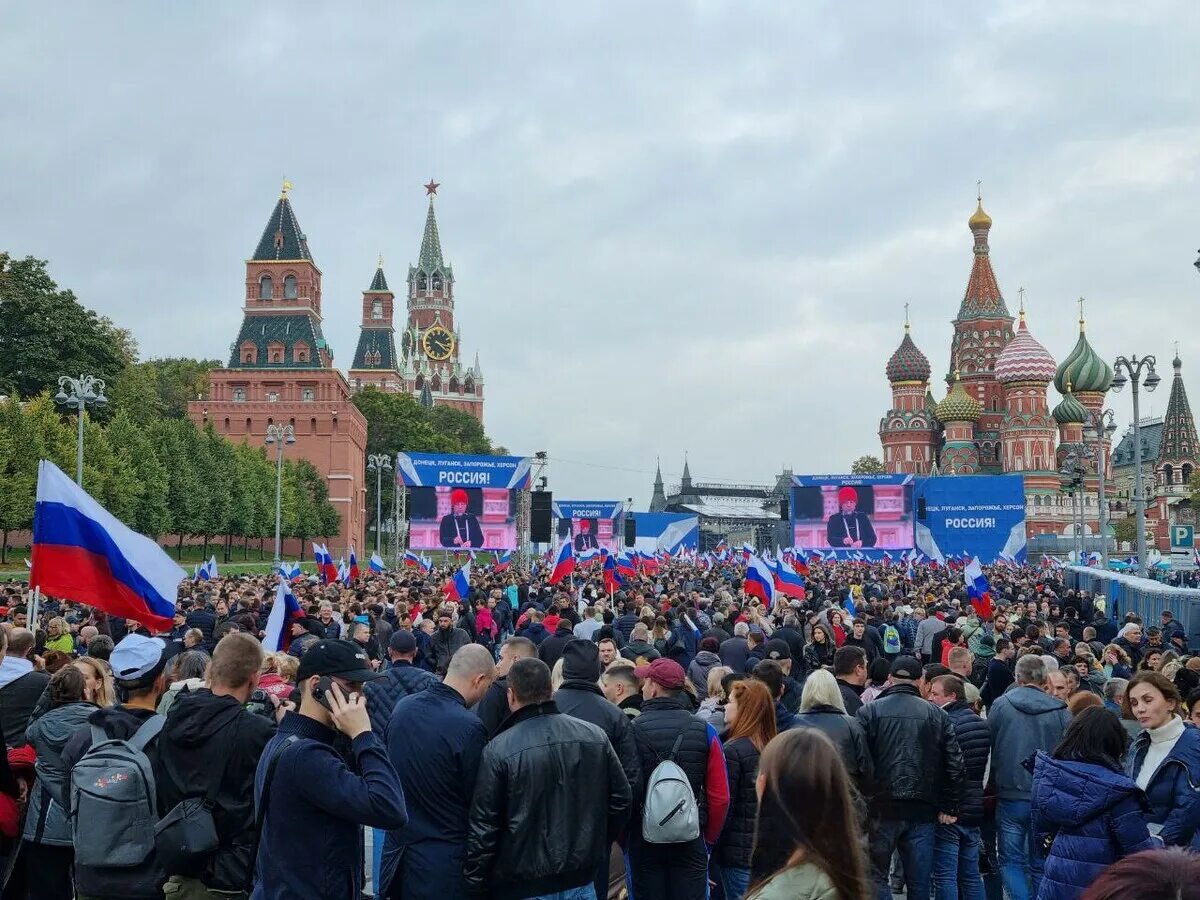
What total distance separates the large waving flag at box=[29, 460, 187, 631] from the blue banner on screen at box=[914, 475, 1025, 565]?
1652 inches

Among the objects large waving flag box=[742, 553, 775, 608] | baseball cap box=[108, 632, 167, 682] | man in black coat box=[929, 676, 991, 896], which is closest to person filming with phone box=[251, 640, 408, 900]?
baseball cap box=[108, 632, 167, 682]

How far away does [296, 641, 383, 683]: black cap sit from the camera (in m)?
5.17

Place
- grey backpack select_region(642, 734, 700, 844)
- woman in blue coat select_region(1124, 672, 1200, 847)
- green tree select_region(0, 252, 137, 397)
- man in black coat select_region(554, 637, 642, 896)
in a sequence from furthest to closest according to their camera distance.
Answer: green tree select_region(0, 252, 137, 397) → man in black coat select_region(554, 637, 642, 896) → grey backpack select_region(642, 734, 700, 844) → woman in blue coat select_region(1124, 672, 1200, 847)

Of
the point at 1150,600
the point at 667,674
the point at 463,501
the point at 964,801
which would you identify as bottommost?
the point at 964,801

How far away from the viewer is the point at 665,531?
205 ft

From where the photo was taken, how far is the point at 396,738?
618 cm

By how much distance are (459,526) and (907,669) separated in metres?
32.4

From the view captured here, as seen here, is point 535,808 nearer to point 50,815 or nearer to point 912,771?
point 50,815

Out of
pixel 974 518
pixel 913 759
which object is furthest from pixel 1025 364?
pixel 913 759

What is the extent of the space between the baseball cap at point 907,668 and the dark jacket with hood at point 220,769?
3994mm

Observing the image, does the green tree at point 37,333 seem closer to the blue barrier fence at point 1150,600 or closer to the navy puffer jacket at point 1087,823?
the blue barrier fence at point 1150,600

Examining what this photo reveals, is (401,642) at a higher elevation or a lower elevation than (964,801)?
higher

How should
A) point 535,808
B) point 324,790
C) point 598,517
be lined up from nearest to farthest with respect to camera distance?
point 324,790 < point 535,808 < point 598,517

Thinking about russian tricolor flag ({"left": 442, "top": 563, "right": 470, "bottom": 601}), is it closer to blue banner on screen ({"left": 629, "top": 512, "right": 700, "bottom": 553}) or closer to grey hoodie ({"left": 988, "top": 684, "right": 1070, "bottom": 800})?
grey hoodie ({"left": 988, "top": 684, "right": 1070, "bottom": 800})
